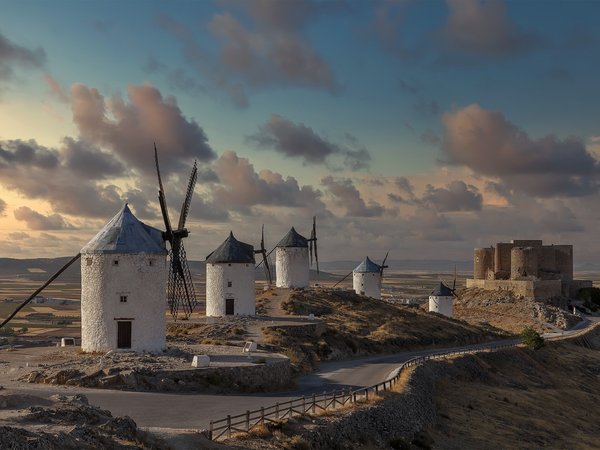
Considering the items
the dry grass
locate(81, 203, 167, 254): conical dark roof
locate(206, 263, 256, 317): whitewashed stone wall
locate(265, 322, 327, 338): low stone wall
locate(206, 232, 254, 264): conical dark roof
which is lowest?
the dry grass

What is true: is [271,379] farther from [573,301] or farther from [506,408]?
[573,301]

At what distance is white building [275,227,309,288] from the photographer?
71688mm

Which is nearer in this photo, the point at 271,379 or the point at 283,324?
the point at 271,379

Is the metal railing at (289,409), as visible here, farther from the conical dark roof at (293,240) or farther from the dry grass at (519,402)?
the conical dark roof at (293,240)

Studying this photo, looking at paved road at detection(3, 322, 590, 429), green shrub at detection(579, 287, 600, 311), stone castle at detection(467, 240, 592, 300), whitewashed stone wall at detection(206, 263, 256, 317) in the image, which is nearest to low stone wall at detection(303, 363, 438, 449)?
paved road at detection(3, 322, 590, 429)

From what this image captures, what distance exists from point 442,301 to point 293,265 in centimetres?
2092

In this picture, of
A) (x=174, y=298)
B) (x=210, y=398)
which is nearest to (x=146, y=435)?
(x=210, y=398)

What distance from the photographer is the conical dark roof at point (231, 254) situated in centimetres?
5475

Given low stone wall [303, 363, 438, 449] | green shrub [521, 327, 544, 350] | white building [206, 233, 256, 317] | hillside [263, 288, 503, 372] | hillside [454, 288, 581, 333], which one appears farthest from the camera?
hillside [454, 288, 581, 333]

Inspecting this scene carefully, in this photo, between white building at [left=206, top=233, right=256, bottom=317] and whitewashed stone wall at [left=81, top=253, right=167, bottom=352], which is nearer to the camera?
whitewashed stone wall at [left=81, top=253, right=167, bottom=352]

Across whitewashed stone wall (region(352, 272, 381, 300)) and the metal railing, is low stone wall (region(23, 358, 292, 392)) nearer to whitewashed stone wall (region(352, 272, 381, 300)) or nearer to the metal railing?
the metal railing

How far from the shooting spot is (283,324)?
50.3m

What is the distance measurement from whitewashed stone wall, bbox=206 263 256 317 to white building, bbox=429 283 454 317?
33.4 metres

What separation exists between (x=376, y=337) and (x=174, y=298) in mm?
21385
